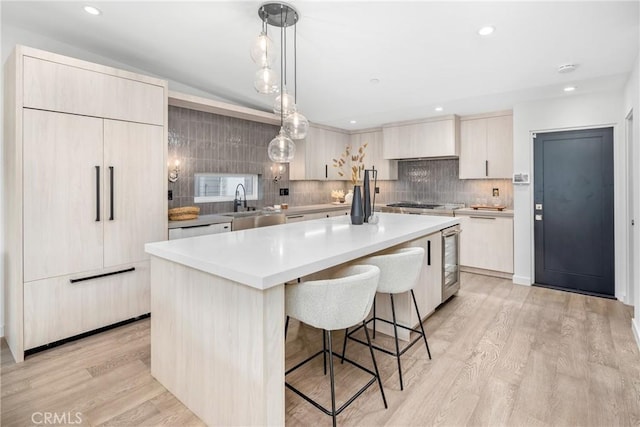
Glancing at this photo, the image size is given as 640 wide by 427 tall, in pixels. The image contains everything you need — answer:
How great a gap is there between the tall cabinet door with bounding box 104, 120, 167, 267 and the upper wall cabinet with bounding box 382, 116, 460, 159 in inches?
148

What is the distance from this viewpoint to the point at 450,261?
3584 mm

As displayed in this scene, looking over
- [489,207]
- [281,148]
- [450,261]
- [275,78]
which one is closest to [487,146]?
[489,207]

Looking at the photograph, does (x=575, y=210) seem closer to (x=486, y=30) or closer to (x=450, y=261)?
(x=450, y=261)

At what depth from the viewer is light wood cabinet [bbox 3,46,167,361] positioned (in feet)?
7.79

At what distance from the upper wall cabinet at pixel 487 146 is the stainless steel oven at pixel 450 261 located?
1674 mm

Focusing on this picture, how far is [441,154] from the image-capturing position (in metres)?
5.04

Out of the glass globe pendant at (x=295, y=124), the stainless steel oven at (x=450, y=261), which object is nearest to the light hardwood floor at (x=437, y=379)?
the stainless steel oven at (x=450, y=261)

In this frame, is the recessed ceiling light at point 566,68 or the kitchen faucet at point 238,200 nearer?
the recessed ceiling light at point 566,68

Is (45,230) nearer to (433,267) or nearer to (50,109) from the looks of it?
(50,109)

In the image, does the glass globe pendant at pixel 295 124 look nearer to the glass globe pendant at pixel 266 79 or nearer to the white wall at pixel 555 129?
the glass globe pendant at pixel 266 79

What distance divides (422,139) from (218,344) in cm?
458

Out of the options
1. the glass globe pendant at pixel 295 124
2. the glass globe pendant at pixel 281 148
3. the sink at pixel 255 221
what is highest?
the glass globe pendant at pixel 295 124

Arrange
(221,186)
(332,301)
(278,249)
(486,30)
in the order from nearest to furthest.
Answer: (332,301)
(278,249)
(486,30)
(221,186)

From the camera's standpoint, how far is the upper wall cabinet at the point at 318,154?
5.43 meters
